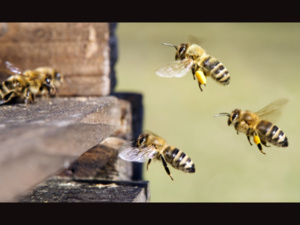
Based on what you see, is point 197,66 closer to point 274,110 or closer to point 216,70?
point 216,70

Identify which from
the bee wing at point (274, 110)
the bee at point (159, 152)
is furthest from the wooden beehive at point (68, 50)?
the bee wing at point (274, 110)

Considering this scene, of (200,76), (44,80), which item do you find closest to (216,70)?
(200,76)

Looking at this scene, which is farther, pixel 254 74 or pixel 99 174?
pixel 254 74

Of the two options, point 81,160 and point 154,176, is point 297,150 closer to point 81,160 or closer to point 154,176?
point 154,176

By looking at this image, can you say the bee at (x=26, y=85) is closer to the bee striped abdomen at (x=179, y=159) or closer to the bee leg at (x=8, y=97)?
the bee leg at (x=8, y=97)

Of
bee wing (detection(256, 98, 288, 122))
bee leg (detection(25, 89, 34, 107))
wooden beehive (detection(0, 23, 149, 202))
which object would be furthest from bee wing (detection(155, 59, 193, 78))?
bee leg (detection(25, 89, 34, 107))

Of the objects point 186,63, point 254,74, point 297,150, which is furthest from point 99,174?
point 254,74
